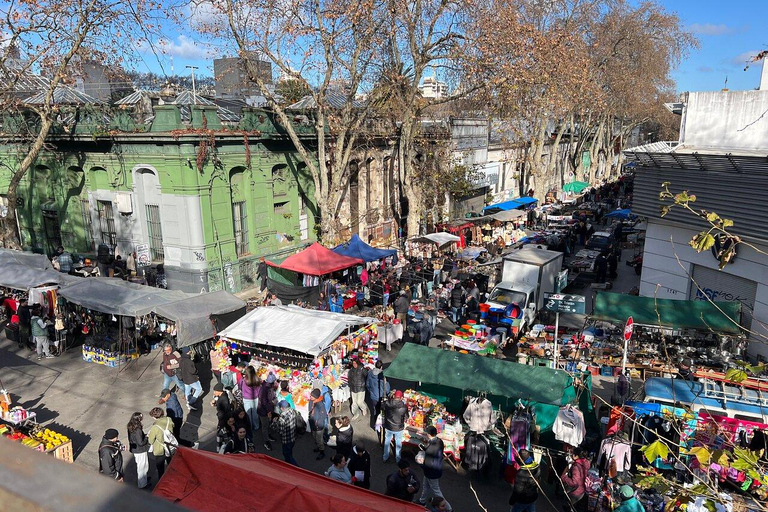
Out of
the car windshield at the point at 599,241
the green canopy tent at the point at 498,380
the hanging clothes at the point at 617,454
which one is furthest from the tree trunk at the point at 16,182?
the car windshield at the point at 599,241

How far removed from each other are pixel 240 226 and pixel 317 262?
4.94 m

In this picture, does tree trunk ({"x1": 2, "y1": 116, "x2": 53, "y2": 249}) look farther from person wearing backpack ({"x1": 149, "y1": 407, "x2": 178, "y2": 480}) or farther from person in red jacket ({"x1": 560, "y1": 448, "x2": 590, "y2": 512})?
person in red jacket ({"x1": 560, "y1": 448, "x2": 590, "y2": 512})

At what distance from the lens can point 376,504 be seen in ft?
20.3

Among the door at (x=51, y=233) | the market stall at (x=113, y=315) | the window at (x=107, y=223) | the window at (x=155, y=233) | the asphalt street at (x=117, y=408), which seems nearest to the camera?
the asphalt street at (x=117, y=408)

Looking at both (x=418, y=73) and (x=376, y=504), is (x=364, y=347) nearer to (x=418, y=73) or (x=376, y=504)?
(x=376, y=504)

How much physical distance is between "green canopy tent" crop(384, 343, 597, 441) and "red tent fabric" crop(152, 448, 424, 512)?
15.0 ft

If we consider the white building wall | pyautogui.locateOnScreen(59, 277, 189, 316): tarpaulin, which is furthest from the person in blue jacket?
the white building wall

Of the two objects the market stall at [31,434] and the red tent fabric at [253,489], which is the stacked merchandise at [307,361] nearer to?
the market stall at [31,434]

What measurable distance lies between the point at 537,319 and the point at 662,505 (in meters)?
10.8

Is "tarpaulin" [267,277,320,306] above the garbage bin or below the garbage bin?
above

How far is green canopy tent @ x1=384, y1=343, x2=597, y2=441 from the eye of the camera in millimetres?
10430

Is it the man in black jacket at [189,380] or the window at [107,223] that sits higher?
the window at [107,223]

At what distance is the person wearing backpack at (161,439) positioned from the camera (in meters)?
9.69

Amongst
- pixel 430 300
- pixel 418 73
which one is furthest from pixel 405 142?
pixel 430 300
